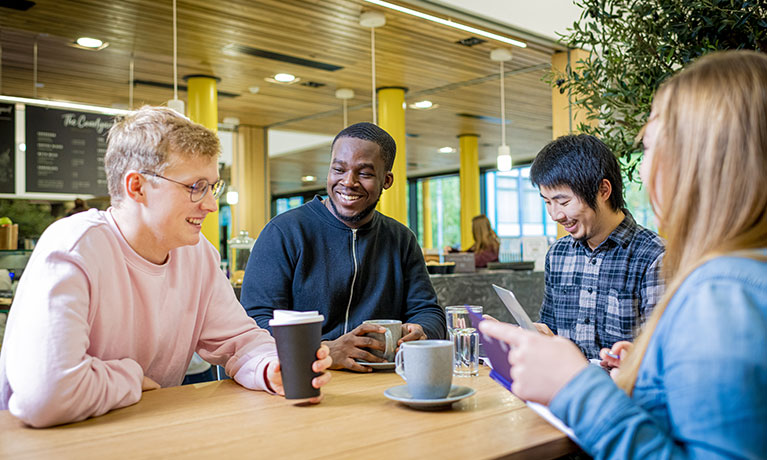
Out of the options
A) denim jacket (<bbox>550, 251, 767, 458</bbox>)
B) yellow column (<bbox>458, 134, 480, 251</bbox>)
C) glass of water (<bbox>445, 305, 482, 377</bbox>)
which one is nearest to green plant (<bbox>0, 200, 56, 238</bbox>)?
yellow column (<bbox>458, 134, 480, 251</bbox>)

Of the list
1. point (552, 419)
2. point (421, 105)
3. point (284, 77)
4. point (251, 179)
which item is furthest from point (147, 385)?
point (251, 179)

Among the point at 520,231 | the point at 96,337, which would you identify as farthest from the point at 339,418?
the point at 520,231

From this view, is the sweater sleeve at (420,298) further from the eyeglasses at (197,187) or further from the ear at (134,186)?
the ear at (134,186)

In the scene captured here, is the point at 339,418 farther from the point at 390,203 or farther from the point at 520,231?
the point at 520,231

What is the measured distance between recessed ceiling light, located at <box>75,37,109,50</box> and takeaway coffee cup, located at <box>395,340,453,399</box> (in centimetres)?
550

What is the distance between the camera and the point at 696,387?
30.1 inches

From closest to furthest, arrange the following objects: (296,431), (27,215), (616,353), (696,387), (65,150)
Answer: (696,387)
(296,431)
(616,353)
(65,150)
(27,215)

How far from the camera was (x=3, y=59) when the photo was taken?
20.5 ft

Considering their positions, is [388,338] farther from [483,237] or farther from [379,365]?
[483,237]

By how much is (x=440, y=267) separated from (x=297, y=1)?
245 cm

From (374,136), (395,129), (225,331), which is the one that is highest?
(395,129)

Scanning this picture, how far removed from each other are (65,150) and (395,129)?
363cm

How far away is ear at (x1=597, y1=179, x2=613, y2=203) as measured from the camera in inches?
78.0

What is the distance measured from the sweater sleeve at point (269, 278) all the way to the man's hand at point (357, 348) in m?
0.37
